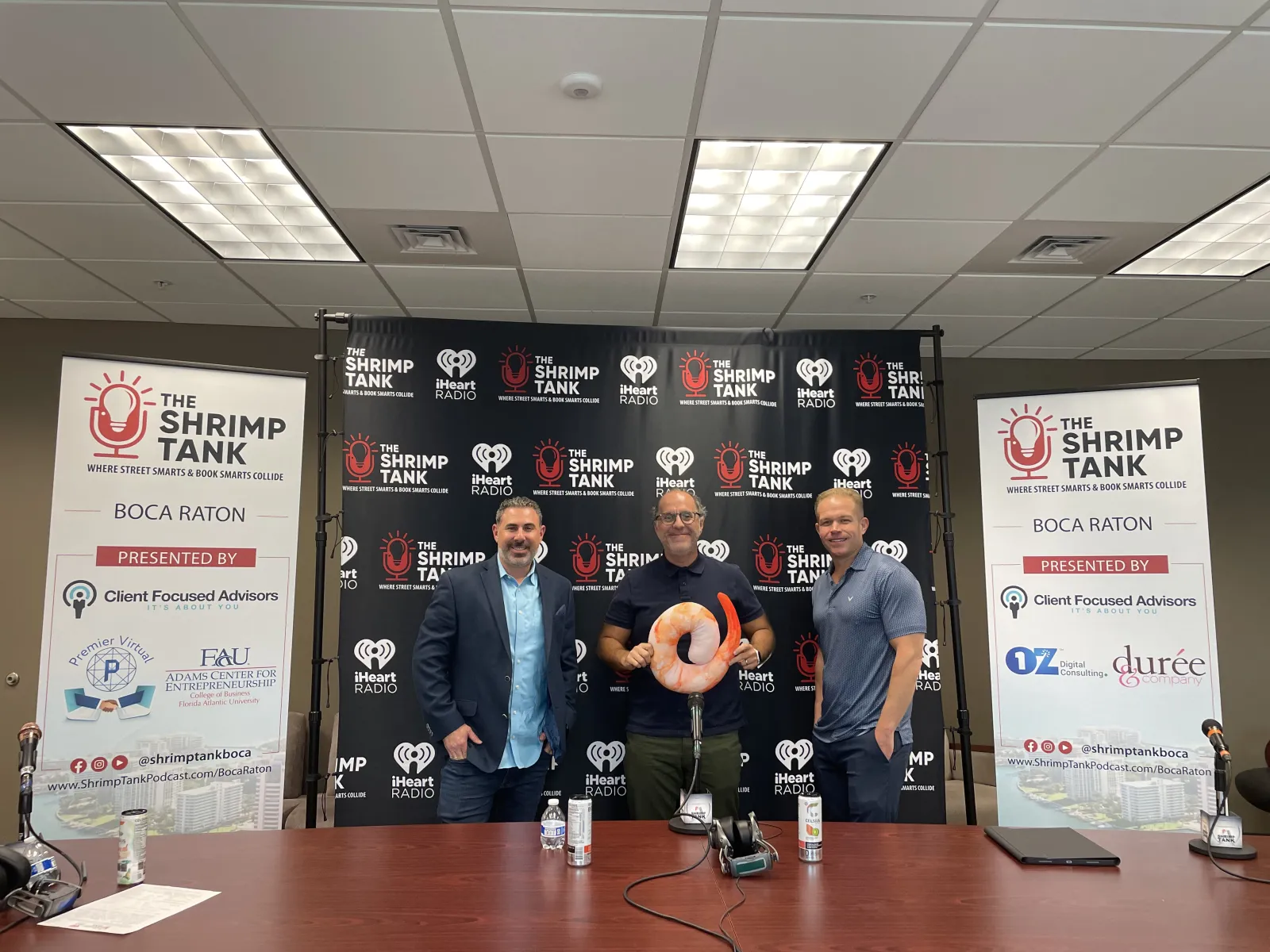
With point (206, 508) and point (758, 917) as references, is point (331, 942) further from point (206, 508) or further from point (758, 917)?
point (206, 508)

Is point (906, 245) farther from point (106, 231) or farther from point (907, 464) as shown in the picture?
point (106, 231)

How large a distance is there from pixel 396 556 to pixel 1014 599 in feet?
9.25

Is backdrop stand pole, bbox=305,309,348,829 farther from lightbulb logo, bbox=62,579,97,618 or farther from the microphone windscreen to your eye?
the microphone windscreen

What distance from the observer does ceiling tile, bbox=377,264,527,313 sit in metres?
4.29

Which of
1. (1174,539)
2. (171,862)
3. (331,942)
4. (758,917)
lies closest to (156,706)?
(171,862)

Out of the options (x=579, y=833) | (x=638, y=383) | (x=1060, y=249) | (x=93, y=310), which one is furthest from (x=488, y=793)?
(x=93, y=310)

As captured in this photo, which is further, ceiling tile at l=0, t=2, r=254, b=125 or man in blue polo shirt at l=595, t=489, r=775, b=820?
man in blue polo shirt at l=595, t=489, r=775, b=820

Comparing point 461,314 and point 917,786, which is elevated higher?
point 461,314

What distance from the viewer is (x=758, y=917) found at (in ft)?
5.63

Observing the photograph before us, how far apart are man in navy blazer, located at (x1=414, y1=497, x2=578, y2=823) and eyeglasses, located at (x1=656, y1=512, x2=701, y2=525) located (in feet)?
1.80

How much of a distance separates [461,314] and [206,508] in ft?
7.04

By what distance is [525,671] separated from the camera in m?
3.36

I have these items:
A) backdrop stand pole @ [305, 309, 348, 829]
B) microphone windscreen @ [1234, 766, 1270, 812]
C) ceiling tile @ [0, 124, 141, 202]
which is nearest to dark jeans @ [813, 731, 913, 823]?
backdrop stand pole @ [305, 309, 348, 829]

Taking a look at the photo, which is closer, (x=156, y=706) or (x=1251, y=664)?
(x=156, y=706)
